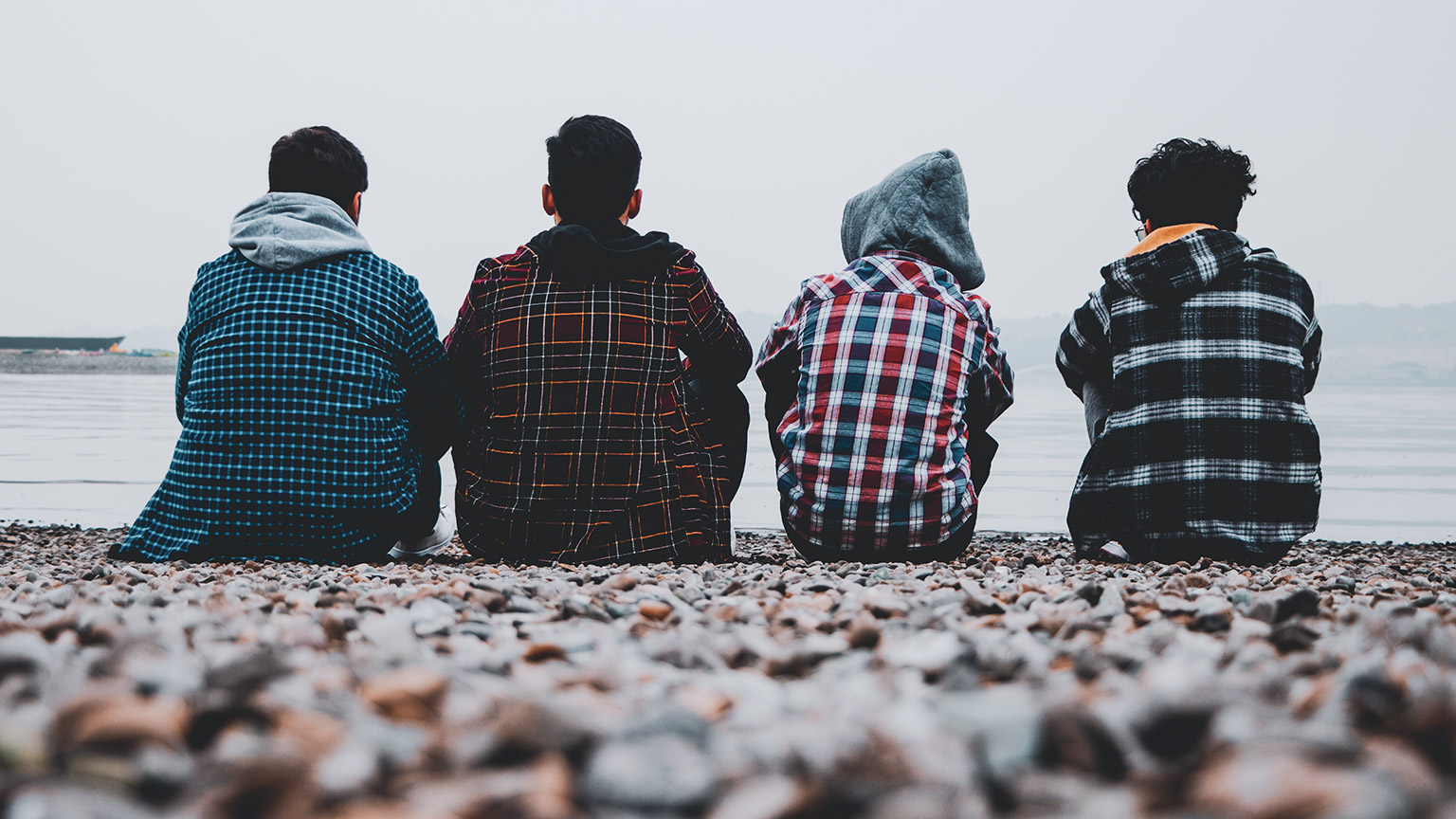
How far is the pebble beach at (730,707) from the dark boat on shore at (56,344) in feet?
223

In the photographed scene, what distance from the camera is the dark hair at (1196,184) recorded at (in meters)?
3.22

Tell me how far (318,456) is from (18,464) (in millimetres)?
6342

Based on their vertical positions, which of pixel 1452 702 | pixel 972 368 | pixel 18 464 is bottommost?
pixel 18 464

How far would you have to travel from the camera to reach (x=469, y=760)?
34.0 inches

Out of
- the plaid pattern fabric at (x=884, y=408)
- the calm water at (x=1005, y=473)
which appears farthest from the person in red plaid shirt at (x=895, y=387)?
the calm water at (x=1005, y=473)

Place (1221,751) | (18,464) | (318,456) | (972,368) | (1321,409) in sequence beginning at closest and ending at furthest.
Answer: (1221,751), (318,456), (972,368), (18,464), (1321,409)

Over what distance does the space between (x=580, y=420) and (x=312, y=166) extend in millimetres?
1134

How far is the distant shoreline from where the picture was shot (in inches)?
1558

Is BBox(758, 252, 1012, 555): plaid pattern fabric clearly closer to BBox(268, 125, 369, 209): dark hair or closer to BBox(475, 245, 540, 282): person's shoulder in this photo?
BBox(475, 245, 540, 282): person's shoulder

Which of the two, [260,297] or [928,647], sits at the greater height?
[260,297]

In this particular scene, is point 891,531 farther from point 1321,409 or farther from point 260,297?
point 1321,409

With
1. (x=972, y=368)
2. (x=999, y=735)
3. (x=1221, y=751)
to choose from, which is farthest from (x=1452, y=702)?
(x=972, y=368)

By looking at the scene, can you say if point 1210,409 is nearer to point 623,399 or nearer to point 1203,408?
point 1203,408

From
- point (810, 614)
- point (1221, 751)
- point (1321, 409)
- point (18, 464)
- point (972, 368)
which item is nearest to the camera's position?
point (1221, 751)
